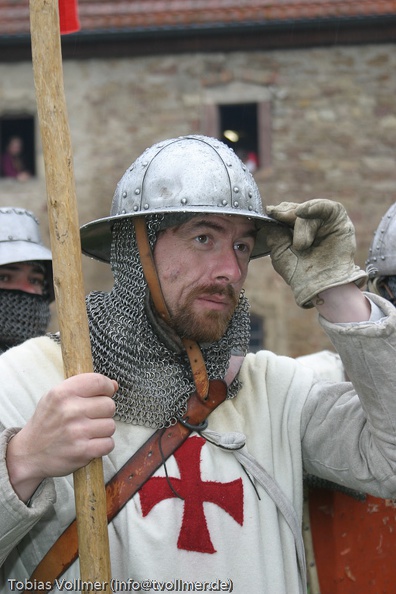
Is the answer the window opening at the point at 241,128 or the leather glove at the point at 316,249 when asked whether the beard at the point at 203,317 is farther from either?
the window opening at the point at 241,128

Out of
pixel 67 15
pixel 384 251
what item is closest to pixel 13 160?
pixel 384 251

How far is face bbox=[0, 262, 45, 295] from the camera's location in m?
4.77

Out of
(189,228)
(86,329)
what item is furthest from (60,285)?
(189,228)

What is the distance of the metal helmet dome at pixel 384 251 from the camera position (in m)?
4.03

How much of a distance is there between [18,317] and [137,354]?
5.96ft

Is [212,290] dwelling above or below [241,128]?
above

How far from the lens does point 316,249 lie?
9.37 feet

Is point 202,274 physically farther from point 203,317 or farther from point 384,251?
point 384,251

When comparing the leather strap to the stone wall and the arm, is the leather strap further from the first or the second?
the stone wall

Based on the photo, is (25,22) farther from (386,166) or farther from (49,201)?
(49,201)

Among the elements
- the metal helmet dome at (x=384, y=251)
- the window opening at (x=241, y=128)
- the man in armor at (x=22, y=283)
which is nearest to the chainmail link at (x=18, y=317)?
the man in armor at (x=22, y=283)

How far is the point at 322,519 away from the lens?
367 centimetres

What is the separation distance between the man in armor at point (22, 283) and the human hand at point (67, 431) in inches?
86.3

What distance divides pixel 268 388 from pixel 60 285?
99cm
